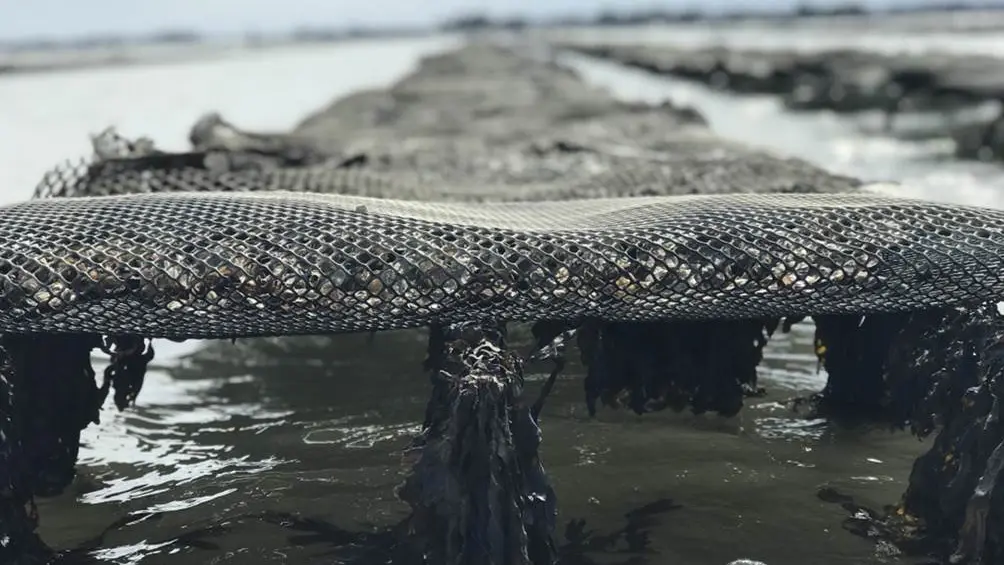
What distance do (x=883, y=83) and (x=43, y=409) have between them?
31.4 metres

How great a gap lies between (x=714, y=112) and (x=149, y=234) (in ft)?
98.5

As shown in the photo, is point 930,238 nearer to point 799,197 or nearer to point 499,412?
point 799,197

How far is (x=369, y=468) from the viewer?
479 centimetres

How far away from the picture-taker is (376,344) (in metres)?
6.92

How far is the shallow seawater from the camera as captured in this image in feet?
13.3

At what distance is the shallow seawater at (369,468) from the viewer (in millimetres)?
4039

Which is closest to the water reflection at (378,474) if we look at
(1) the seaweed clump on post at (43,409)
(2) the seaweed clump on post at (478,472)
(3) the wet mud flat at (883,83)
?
(1) the seaweed clump on post at (43,409)

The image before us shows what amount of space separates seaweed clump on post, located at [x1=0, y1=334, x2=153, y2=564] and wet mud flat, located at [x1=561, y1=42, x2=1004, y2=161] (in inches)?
670

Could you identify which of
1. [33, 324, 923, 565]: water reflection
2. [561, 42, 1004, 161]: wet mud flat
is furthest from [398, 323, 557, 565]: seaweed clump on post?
[561, 42, 1004, 161]: wet mud flat

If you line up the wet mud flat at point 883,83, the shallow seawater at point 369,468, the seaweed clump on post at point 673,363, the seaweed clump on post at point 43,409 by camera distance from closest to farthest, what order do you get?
the seaweed clump on post at point 43,409 → the shallow seawater at point 369,468 → the seaweed clump on post at point 673,363 → the wet mud flat at point 883,83

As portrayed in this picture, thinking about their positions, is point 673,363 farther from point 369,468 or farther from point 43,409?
point 43,409

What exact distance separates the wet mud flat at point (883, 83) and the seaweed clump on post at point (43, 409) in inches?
670

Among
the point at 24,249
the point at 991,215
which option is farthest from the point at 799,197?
the point at 24,249

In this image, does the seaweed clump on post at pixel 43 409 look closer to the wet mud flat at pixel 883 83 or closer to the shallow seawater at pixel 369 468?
the shallow seawater at pixel 369 468
